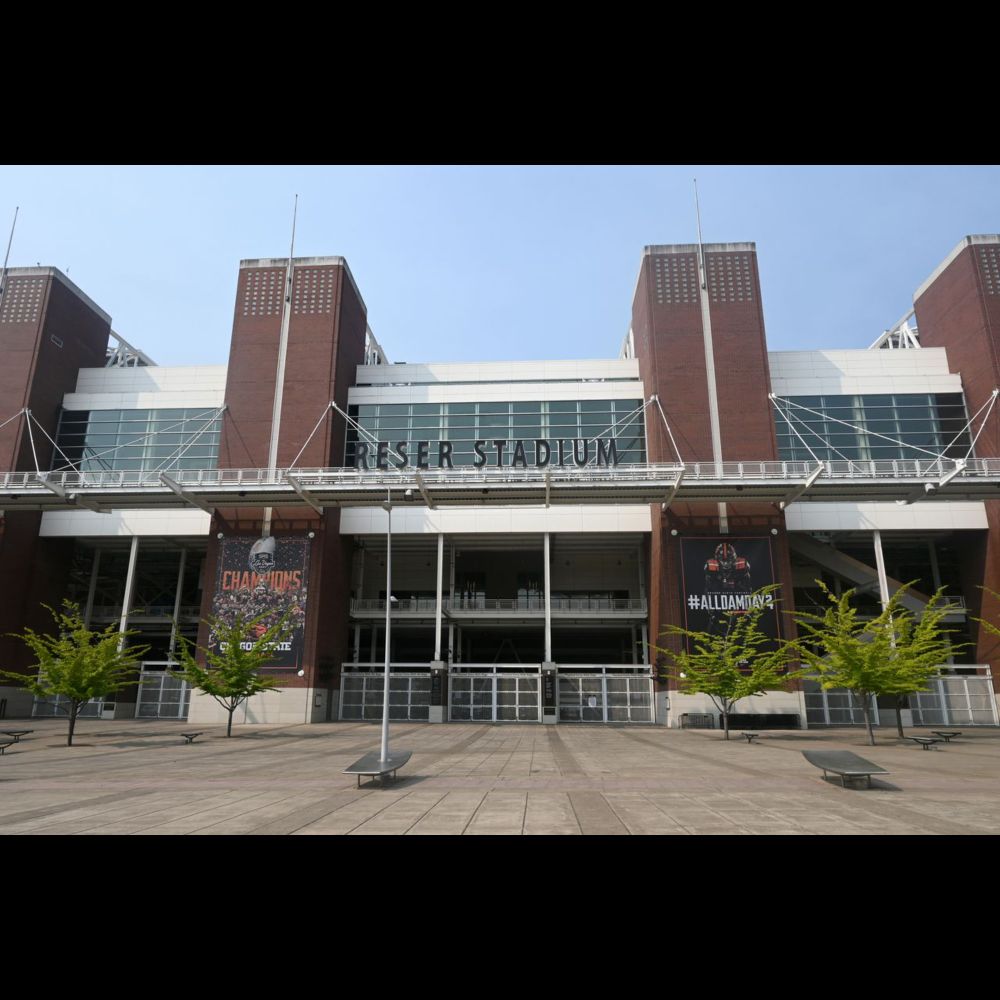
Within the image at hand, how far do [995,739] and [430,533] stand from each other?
92.9 ft

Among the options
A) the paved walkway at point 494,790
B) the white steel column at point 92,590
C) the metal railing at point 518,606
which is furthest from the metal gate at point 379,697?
the white steel column at point 92,590

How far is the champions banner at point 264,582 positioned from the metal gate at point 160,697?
559 cm

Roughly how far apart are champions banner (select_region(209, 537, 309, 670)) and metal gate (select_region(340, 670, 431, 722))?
15.6 feet

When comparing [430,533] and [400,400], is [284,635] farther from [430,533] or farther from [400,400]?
[400,400]

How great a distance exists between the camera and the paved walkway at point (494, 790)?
430 inches

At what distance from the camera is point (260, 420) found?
42.9m

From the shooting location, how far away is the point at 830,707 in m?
39.1

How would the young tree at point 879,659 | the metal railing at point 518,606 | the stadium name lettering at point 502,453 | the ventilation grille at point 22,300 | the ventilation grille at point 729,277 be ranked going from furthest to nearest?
the ventilation grille at point 22,300
the stadium name lettering at point 502,453
the metal railing at point 518,606
the ventilation grille at point 729,277
the young tree at point 879,659

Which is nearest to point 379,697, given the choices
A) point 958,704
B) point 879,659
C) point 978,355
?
point 879,659

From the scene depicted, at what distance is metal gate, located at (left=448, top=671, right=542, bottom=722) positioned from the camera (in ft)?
131

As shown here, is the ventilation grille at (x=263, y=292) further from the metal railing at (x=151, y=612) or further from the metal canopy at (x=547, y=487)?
the metal railing at (x=151, y=612)

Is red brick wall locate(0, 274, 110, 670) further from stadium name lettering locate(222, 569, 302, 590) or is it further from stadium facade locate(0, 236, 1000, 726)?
stadium name lettering locate(222, 569, 302, 590)

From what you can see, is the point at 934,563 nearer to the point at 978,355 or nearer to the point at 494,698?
the point at 978,355
